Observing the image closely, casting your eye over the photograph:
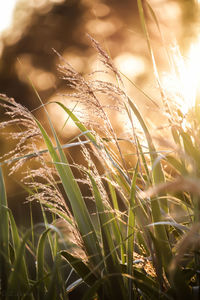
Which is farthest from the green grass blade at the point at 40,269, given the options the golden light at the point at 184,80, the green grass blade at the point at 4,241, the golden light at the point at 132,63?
the golden light at the point at 132,63

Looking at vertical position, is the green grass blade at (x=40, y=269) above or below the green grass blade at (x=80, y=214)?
below

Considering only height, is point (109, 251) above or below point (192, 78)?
below

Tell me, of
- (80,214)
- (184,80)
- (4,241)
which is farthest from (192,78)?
(4,241)

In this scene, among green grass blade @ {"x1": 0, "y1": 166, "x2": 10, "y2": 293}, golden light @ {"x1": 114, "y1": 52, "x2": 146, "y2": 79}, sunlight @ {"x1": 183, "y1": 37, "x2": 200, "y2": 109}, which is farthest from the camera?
golden light @ {"x1": 114, "y1": 52, "x2": 146, "y2": 79}

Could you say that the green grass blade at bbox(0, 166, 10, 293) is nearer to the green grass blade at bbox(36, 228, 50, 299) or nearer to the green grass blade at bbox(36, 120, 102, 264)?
the green grass blade at bbox(36, 228, 50, 299)

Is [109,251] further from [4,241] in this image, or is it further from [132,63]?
[132,63]

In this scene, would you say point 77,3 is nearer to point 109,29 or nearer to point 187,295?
point 109,29

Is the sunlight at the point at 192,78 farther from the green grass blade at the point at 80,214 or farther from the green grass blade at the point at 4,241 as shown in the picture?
the green grass blade at the point at 4,241

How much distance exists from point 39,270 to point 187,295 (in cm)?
53

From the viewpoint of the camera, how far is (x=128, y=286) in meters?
1.16

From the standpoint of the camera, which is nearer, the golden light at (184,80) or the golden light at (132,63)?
the golden light at (184,80)

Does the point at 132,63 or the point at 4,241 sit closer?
the point at 4,241

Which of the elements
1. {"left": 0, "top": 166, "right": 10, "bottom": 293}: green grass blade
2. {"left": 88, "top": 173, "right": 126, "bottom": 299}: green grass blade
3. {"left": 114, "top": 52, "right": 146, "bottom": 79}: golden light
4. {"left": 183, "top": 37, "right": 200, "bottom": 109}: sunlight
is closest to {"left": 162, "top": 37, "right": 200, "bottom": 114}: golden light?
{"left": 183, "top": 37, "right": 200, "bottom": 109}: sunlight

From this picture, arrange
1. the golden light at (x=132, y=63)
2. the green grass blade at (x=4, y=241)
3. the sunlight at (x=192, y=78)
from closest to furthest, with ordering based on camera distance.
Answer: the green grass blade at (x=4, y=241) < the sunlight at (x=192, y=78) < the golden light at (x=132, y=63)
